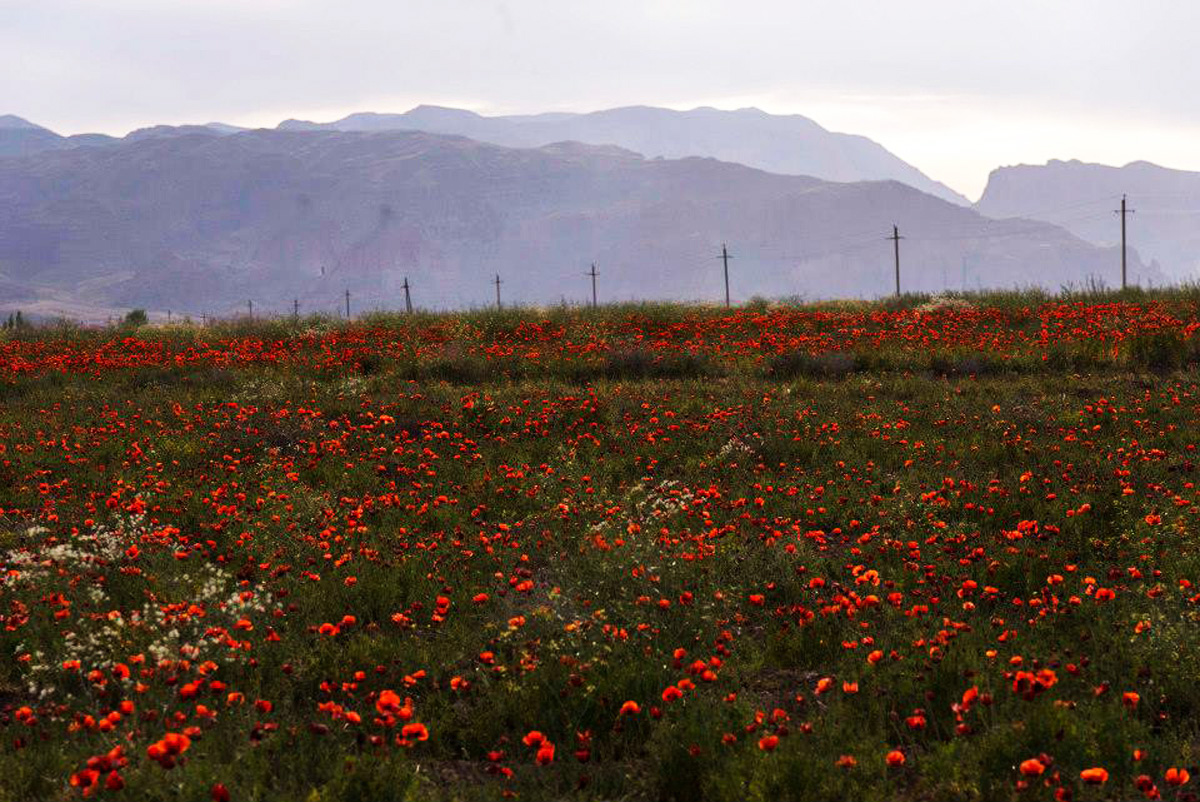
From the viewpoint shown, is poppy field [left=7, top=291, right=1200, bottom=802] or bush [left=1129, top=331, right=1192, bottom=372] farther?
bush [left=1129, top=331, right=1192, bottom=372]

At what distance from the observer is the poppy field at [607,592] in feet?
14.8

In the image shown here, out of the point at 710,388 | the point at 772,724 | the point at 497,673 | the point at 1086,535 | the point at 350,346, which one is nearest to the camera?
the point at 772,724

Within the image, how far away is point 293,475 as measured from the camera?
9.32 m

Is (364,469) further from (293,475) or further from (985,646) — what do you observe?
(985,646)

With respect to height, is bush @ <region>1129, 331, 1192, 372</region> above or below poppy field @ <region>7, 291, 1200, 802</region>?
above

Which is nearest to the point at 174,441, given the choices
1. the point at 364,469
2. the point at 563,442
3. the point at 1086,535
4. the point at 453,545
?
the point at 364,469

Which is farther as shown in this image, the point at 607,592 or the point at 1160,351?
the point at 1160,351

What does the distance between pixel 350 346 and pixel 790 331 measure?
8906 millimetres

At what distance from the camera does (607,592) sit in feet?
21.2

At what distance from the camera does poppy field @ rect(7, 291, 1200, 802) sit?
178 inches

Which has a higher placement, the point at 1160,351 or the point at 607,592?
the point at 1160,351

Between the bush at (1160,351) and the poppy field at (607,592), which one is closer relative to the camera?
the poppy field at (607,592)

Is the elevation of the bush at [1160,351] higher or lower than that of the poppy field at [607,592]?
higher

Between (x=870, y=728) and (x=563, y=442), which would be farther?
(x=563, y=442)
